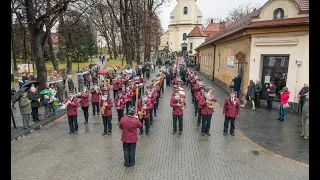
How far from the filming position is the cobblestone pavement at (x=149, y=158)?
7.09 meters

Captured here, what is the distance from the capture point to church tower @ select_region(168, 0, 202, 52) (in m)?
82.0

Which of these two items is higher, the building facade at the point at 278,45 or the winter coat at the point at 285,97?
the building facade at the point at 278,45

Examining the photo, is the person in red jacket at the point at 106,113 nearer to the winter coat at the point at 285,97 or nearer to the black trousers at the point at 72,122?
the black trousers at the point at 72,122

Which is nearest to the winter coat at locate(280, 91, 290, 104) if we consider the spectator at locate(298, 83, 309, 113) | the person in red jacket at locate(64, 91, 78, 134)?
the spectator at locate(298, 83, 309, 113)

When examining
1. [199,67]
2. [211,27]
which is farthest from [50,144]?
[211,27]

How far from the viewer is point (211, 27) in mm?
74500

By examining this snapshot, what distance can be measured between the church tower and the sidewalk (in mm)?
69240

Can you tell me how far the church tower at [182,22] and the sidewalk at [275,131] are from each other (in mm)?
69240

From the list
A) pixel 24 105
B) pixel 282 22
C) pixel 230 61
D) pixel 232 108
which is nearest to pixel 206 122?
pixel 232 108

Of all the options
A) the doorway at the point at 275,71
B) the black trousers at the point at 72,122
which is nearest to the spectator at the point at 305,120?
the doorway at the point at 275,71

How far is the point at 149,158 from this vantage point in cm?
816

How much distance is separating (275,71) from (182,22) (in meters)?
70.8

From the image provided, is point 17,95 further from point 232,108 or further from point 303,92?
point 303,92

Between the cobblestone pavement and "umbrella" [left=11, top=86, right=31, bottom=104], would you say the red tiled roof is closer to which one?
the cobblestone pavement
